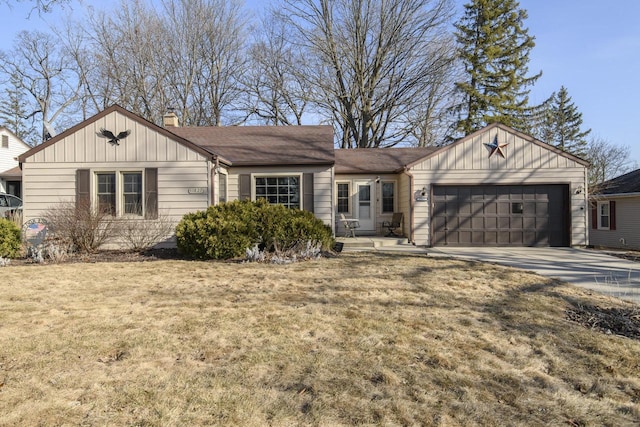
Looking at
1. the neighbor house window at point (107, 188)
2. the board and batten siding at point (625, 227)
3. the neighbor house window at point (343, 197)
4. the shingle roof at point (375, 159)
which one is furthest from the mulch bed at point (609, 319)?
the board and batten siding at point (625, 227)

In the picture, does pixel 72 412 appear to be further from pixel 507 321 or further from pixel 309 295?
pixel 507 321

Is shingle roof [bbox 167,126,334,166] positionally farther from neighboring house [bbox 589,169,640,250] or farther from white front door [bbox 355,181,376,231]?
neighboring house [bbox 589,169,640,250]

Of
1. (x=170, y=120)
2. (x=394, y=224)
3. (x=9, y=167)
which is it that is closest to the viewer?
(x=394, y=224)

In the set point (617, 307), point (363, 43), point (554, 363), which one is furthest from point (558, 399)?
point (363, 43)

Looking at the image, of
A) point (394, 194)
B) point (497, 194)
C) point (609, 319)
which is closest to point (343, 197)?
point (394, 194)

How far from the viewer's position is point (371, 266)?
862cm

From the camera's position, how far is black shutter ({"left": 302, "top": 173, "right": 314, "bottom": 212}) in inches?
500

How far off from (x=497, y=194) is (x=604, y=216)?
953 cm

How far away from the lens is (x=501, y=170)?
13641mm

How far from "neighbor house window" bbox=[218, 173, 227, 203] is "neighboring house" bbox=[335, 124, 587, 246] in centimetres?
598

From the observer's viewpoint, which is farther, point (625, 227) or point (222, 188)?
point (625, 227)

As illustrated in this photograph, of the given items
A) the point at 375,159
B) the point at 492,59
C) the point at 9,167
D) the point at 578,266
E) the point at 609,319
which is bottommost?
the point at 609,319

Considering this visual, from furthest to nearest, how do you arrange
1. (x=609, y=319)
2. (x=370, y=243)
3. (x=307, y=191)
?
(x=307, y=191)
(x=370, y=243)
(x=609, y=319)

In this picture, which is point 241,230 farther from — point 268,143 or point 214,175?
point 268,143
